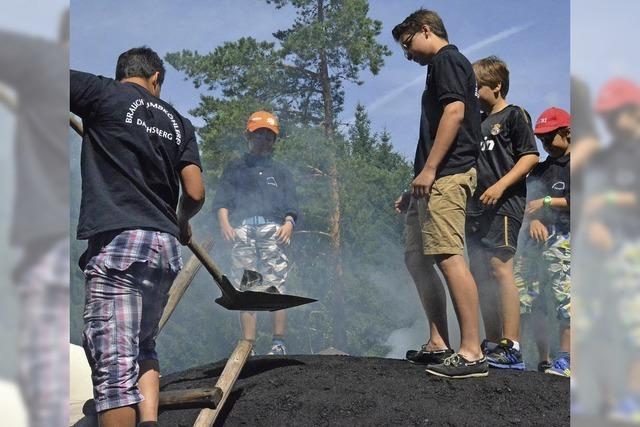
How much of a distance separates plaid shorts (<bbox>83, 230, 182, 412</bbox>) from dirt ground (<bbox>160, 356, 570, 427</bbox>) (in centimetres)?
71

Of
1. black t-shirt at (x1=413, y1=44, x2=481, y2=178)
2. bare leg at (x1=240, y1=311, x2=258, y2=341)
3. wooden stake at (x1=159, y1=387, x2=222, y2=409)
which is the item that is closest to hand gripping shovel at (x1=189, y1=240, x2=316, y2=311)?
wooden stake at (x1=159, y1=387, x2=222, y2=409)

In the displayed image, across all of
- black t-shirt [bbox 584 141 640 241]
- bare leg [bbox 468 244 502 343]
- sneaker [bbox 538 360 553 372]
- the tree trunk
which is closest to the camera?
black t-shirt [bbox 584 141 640 241]

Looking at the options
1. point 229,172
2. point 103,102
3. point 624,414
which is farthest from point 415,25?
point 624,414

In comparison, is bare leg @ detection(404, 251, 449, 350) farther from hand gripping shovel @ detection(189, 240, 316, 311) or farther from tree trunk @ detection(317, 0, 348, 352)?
tree trunk @ detection(317, 0, 348, 352)

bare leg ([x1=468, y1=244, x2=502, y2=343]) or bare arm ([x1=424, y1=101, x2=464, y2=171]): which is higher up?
bare arm ([x1=424, y1=101, x2=464, y2=171])

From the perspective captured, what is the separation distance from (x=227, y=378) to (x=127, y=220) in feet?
3.32

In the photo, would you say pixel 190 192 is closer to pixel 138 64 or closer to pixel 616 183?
pixel 138 64

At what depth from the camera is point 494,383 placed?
9.32 ft

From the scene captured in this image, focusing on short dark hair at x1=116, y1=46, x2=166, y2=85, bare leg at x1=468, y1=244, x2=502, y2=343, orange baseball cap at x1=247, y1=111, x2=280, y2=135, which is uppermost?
orange baseball cap at x1=247, y1=111, x2=280, y2=135

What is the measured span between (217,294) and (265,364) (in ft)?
12.3

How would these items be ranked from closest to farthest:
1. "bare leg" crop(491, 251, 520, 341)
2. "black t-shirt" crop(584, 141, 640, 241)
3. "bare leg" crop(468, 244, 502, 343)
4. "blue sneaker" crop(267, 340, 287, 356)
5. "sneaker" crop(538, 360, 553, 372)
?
"black t-shirt" crop(584, 141, 640, 241), "bare leg" crop(491, 251, 520, 341), "bare leg" crop(468, 244, 502, 343), "sneaker" crop(538, 360, 553, 372), "blue sneaker" crop(267, 340, 287, 356)

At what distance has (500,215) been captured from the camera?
3.45m

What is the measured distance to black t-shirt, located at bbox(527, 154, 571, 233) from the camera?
12.5ft

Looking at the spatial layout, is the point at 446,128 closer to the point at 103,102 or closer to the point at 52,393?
the point at 103,102
